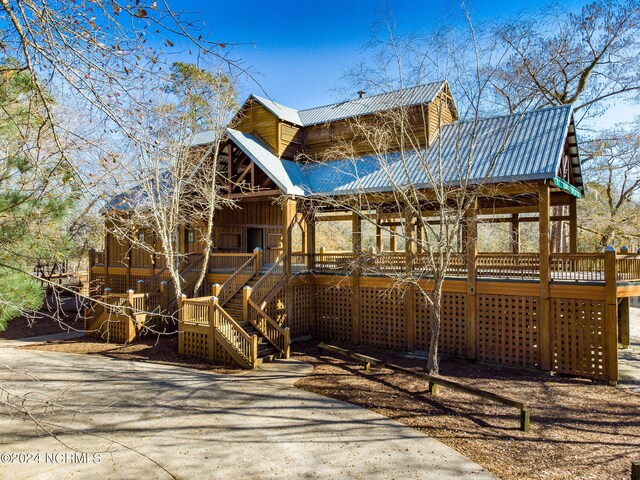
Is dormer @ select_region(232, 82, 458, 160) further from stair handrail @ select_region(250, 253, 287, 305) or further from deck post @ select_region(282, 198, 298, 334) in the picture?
stair handrail @ select_region(250, 253, 287, 305)

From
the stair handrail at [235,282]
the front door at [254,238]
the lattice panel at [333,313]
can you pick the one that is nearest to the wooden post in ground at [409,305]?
the lattice panel at [333,313]

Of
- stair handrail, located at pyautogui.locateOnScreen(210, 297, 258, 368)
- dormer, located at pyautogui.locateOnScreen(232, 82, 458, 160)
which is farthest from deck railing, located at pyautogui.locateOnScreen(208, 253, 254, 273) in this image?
dormer, located at pyautogui.locateOnScreen(232, 82, 458, 160)

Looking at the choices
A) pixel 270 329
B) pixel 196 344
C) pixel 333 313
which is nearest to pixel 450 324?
pixel 333 313

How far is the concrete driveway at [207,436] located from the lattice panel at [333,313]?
192 inches

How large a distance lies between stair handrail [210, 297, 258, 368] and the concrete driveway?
1.13m

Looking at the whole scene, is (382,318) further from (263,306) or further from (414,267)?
(263,306)

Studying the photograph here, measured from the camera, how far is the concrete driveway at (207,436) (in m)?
6.25

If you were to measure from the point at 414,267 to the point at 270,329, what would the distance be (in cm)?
511

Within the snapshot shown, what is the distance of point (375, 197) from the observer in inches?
563

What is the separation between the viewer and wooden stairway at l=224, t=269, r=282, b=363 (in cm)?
1271

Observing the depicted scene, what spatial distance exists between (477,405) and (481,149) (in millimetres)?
8112

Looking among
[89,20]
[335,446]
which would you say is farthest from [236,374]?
[89,20]

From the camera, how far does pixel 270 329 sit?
1348 centimetres

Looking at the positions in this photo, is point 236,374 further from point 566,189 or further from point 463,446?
point 566,189
